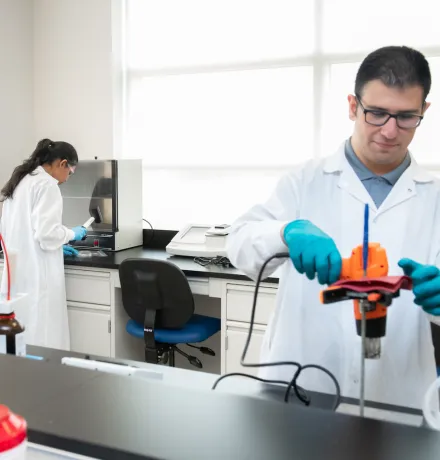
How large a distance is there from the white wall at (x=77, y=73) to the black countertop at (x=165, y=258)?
72 cm

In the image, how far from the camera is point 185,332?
2.40 metres

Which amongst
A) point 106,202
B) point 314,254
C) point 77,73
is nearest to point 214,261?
point 106,202

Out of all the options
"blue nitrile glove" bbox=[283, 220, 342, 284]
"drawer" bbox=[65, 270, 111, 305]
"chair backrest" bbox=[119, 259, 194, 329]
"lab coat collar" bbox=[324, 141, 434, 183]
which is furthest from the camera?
"drawer" bbox=[65, 270, 111, 305]

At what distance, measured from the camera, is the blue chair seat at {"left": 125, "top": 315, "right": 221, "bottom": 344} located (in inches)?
93.4

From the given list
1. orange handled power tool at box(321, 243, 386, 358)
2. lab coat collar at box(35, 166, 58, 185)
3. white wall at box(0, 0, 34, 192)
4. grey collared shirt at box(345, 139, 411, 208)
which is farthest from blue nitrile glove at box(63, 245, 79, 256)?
orange handled power tool at box(321, 243, 386, 358)

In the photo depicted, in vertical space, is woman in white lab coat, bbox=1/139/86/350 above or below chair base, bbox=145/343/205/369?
above

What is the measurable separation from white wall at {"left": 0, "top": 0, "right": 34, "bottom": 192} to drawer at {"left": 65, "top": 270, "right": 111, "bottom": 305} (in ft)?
3.29

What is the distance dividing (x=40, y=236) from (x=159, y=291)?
67 cm

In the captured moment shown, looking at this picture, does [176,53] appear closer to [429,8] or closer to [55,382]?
[429,8]

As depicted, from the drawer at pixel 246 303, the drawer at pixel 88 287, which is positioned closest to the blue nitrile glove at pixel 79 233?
the drawer at pixel 88 287

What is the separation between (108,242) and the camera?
3020 millimetres

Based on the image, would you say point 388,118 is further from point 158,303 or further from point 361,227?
point 158,303

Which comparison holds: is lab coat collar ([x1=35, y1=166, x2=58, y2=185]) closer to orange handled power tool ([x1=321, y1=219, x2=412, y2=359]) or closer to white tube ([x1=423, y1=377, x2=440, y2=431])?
orange handled power tool ([x1=321, y1=219, x2=412, y2=359])

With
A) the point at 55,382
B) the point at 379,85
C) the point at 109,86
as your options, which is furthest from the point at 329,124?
the point at 55,382
